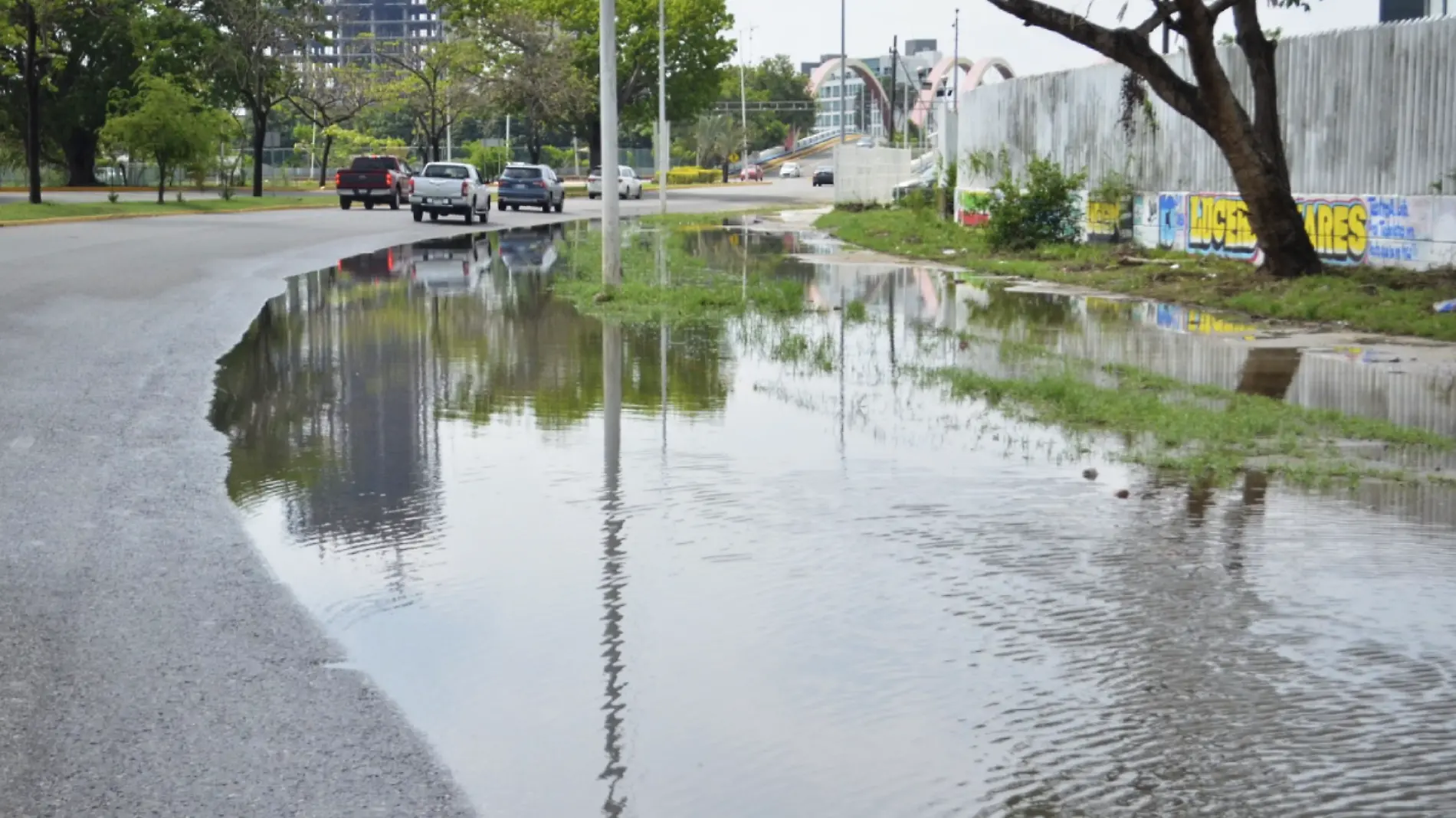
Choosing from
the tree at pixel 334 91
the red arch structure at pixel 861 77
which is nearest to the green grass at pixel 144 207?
the tree at pixel 334 91

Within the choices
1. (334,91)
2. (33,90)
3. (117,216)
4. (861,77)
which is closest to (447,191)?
(117,216)

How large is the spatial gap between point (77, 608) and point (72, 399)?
574 cm

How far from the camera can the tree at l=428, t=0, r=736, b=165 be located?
290 ft

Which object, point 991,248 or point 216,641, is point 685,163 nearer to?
point 991,248

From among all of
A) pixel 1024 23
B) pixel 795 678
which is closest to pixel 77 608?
pixel 795 678

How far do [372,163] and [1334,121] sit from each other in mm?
39242

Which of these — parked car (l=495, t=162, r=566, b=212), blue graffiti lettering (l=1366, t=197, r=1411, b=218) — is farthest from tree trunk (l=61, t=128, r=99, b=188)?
blue graffiti lettering (l=1366, t=197, r=1411, b=218)

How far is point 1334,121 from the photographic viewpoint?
22547mm

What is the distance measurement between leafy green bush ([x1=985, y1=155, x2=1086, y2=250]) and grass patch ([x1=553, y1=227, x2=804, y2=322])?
4.13 meters

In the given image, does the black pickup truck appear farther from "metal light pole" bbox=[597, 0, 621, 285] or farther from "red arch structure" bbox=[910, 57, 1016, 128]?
"metal light pole" bbox=[597, 0, 621, 285]

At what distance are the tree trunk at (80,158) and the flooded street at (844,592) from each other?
204 feet

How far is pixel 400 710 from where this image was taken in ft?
18.4

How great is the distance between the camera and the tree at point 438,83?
278 feet

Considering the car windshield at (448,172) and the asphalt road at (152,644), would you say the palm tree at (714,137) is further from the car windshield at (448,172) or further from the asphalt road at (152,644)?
the asphalt road at (152,644)
